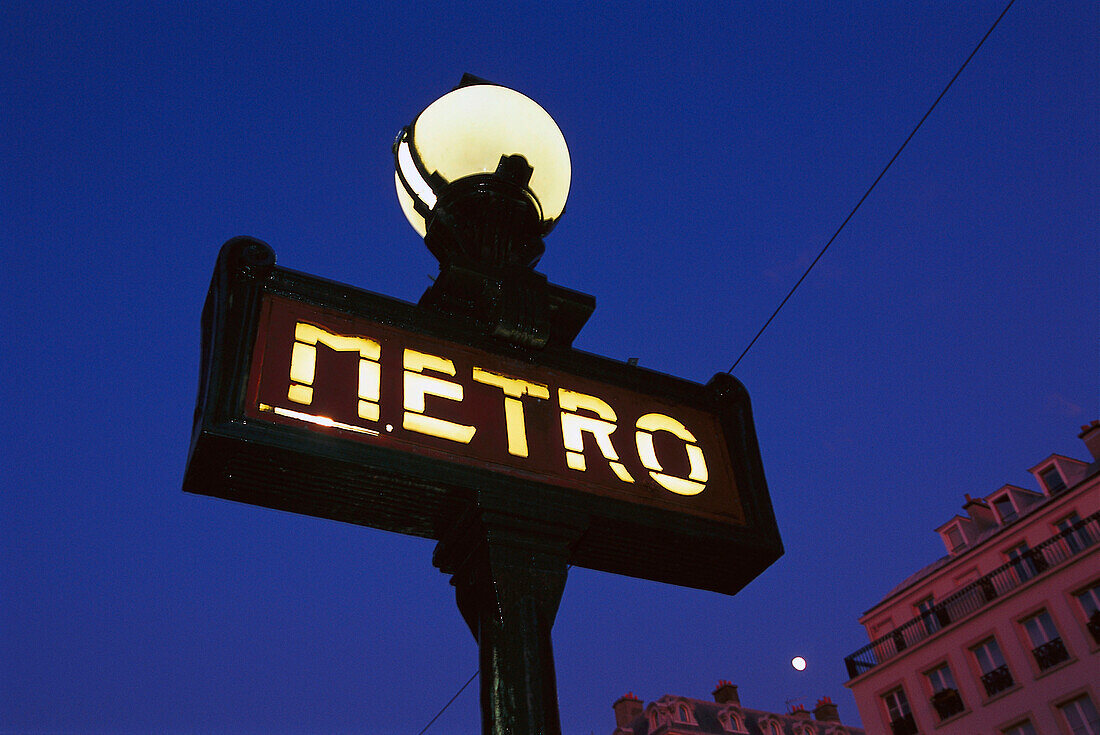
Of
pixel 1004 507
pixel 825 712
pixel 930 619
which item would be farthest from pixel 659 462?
pixel 825 712

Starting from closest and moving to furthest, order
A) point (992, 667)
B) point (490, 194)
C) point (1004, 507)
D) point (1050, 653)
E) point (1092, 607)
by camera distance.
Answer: point (490, 194), point (1092, 607), point (1050, 653), point (992, 667), point (1004, 507)

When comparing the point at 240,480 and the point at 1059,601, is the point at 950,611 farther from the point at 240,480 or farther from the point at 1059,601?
the point at 240,480

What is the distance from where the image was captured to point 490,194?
2.93 meters

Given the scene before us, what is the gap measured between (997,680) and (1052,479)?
6.77 metres

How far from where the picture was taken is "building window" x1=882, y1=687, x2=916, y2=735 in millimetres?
28203

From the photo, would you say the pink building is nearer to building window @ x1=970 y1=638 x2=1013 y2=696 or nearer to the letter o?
building window @ x1=970 y1=638 x2=1013 y2=696

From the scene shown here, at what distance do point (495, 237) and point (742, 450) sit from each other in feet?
3.52

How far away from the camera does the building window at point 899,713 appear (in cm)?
2820

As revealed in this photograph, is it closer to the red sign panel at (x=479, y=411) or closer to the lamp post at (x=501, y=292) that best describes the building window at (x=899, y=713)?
the red sign panel at (x=479, y=411)

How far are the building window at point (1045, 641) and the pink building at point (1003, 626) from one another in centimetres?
3

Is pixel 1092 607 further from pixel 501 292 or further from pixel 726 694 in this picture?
pixel 501 292

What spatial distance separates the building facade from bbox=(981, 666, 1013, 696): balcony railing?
1358 centimetres

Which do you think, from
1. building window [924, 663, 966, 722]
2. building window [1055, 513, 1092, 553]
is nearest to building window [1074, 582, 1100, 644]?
building window [1055, 513, 1092, 553]

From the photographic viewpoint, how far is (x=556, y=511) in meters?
2.44
